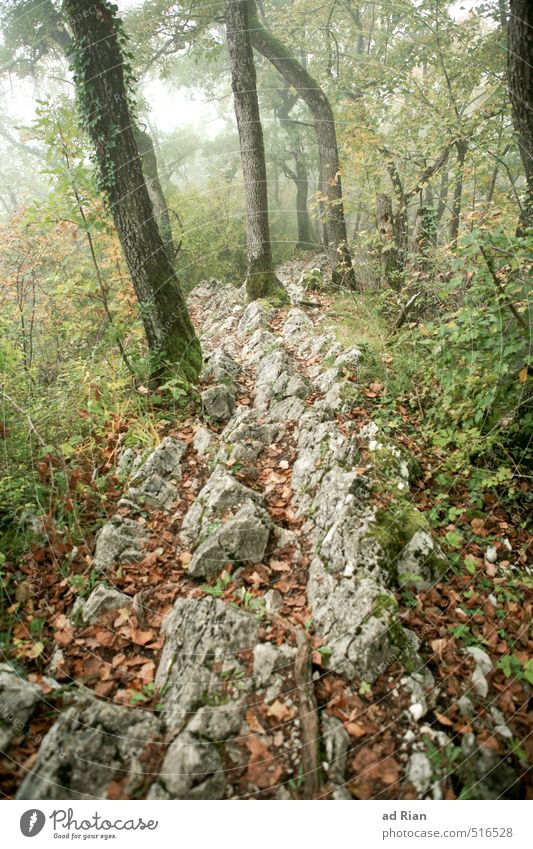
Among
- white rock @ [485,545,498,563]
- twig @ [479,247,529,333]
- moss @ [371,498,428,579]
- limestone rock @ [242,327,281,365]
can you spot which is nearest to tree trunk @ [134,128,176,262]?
limestone rock @ [242,327,281,365]

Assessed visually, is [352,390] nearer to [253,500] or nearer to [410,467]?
[410,467]

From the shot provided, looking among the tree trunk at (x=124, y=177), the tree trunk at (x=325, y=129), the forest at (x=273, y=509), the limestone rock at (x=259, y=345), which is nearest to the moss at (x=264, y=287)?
the forest at (x=273, y=509)

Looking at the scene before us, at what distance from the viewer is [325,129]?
27.1ft

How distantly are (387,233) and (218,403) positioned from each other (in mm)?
4996

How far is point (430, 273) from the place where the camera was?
6133 millimetres

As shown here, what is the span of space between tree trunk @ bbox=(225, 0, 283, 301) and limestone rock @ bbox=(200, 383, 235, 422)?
12.2 feet

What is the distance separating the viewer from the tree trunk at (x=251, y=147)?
662 centimetres

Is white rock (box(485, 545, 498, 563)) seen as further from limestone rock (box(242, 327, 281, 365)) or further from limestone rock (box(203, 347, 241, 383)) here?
limestone rock (box(242, 327, 281, 365))

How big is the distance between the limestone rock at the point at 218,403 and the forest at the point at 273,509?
3 cm

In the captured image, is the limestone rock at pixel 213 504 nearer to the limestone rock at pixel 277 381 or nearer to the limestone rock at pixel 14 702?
the limestone rock at pixel 14 702

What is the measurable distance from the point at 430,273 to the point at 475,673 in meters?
5.63

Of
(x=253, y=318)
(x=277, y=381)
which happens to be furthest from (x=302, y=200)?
(x=277, y=381)

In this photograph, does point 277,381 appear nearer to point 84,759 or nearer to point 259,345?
point 259,345
